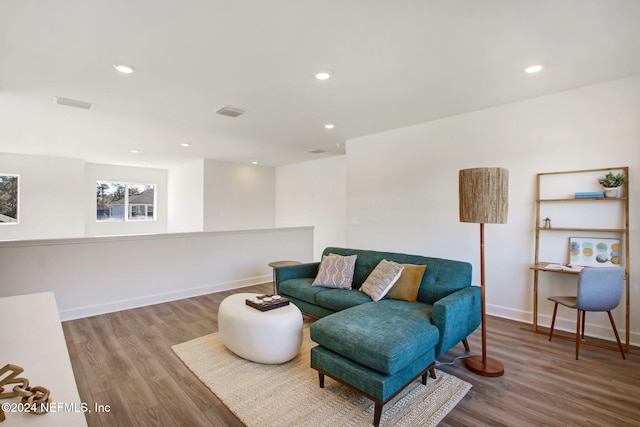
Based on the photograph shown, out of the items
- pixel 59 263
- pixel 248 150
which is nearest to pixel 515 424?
pixel 59 263

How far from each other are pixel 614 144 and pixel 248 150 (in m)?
5.61

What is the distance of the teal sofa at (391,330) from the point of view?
A: 192 cm

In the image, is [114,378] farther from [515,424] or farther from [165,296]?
[515,424]

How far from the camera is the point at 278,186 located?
8.76m

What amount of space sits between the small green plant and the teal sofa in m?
1.63

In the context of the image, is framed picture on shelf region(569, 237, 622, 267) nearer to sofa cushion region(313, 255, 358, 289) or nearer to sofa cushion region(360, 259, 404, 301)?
sofa cushion region(360, 259, 404, 301)

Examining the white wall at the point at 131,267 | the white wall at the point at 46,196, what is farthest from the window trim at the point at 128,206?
the white wall at the point at 131,267

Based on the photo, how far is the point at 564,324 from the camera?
337 cm

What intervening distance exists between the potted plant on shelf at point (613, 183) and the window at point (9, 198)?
1025 cm

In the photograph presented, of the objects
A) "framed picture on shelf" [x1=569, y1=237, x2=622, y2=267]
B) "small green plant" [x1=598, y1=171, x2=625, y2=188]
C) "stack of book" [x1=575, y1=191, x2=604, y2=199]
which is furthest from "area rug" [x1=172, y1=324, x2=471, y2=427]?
"small green plant" [x1=598, y1=171, x2=625, y2=188]

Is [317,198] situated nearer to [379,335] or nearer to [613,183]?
[613,183]

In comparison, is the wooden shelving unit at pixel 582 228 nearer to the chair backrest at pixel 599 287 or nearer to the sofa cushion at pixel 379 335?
the chair backrest at pixel 599 287

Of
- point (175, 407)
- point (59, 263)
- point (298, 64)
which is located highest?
point (298, 64)

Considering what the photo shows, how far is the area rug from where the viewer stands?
6.46 ft
